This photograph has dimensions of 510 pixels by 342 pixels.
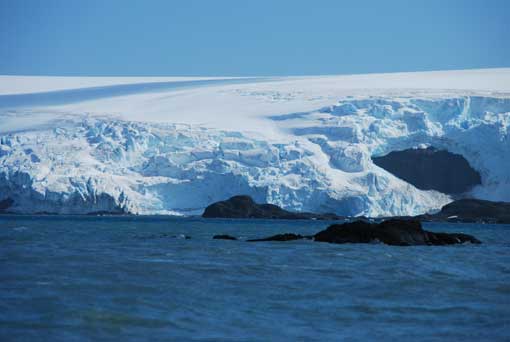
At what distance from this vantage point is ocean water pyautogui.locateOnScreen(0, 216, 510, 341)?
12148mm

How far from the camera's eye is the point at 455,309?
1445cm

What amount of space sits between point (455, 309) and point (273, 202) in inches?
2119

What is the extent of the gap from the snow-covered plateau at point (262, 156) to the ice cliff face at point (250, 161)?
90 mm

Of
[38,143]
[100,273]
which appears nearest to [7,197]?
[38,143]

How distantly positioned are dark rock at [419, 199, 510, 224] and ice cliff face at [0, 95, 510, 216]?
1725mm

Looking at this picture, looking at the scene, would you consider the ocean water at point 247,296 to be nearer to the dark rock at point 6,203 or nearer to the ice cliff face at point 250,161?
the ice cliff face at point 250,161

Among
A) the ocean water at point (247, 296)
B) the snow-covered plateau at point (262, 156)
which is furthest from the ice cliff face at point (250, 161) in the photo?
the ocean water at point (247, 296)

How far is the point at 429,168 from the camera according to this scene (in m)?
87.1

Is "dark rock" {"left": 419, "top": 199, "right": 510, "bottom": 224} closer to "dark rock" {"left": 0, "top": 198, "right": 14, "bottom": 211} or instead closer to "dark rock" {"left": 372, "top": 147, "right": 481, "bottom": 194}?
"dark rock" {"left": 372, "top": 147, "right": 481, "bottom": 194}

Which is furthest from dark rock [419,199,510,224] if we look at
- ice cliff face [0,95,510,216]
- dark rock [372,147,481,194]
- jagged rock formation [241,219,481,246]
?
jagged rock formation [241,219,481,246]

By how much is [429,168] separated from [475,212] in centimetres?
1403

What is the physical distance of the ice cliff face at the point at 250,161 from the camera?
218 feet

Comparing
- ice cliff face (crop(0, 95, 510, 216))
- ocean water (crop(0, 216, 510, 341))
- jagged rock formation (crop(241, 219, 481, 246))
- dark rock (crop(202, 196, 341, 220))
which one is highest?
ice cliff face (crop(0, 95, 510, 216))

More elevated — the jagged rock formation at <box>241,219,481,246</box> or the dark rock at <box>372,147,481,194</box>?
the dark rock at <box>372,147,481,194</box>
